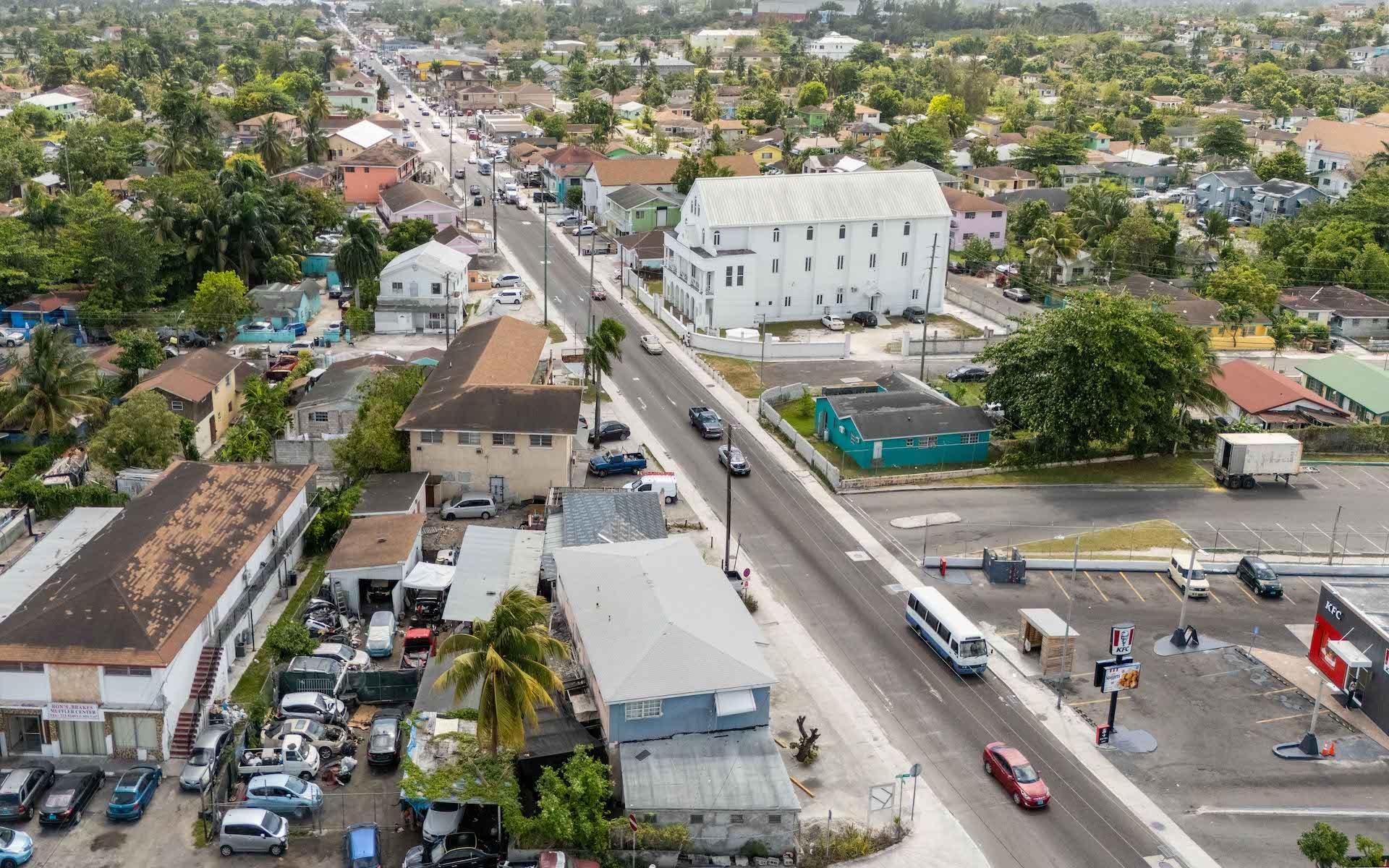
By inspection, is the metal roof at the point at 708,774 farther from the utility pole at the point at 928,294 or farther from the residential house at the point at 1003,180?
the residential house at the point at 1003,180

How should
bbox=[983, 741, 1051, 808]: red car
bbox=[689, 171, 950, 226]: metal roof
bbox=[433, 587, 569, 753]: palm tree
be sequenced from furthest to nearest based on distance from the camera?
bbox=[689, 171, 950, 226]: metal roof → bbox=[983, 741, 1051, 808]: red car → bbox=[433, 587, 569, 753]: palm tree

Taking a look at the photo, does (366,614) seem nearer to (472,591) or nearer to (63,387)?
(472,591)

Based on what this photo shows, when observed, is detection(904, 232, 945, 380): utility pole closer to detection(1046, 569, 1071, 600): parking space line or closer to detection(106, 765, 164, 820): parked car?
detection(1046, 569, 1071, 600): parking space line

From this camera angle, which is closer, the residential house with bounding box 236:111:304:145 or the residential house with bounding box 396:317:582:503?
the residential house with bounding box 396:317:582:503

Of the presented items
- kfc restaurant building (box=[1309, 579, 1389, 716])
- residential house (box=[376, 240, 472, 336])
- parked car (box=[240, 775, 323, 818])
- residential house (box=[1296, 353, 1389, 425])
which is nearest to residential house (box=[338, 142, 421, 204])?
residential house (box=[376, 240, 472, 336])

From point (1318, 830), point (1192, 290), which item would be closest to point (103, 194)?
point (1192, 290)

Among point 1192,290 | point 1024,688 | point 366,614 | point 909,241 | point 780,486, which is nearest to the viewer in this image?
point 1024,688

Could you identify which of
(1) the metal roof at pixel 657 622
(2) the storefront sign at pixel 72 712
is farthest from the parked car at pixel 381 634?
(2) the storefront sign at pixel 72 712
